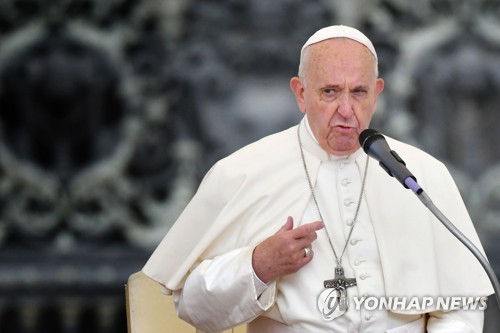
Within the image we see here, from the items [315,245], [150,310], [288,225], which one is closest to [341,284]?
[315,245]

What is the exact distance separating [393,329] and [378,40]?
9.71 feet

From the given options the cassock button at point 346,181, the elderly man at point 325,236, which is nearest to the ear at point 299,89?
the elderly man at point 325,236

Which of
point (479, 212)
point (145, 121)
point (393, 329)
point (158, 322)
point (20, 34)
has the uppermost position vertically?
point (20, 34)

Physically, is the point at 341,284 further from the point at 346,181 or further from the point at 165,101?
the point at 165,101

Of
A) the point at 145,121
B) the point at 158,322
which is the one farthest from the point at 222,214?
the point at 145,121

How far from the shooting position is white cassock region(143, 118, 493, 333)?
432 centimetres

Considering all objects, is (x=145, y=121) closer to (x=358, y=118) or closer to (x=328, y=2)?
(x=328, y=2)

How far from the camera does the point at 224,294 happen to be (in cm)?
427

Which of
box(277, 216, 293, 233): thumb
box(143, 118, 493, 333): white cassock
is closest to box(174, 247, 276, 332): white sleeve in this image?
box(143, 118, 493, 333): white cassock

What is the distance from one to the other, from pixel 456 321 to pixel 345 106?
0.71 m

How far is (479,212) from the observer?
7.12 m

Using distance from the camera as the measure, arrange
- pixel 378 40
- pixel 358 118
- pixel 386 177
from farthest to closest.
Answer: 1. pixel 378 40
2. pixel 386 177
3. pixel 358 118

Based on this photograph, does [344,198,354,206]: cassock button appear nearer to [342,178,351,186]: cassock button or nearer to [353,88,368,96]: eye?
[342,178,351,186]: cassock button

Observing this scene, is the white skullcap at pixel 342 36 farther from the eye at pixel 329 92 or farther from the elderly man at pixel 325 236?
the eye at pixel 329 92
